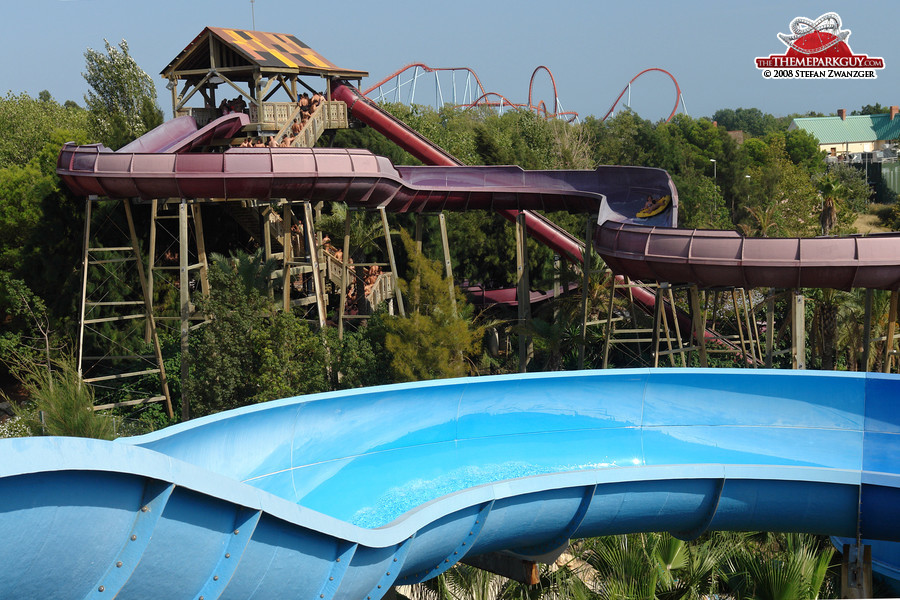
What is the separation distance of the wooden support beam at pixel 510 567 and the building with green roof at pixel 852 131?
81.2m

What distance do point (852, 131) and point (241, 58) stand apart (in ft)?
244

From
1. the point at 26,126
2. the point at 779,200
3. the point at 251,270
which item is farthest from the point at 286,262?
the point at 26,126

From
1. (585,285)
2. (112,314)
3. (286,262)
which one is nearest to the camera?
(286,262)

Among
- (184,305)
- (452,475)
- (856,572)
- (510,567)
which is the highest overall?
(184,305)

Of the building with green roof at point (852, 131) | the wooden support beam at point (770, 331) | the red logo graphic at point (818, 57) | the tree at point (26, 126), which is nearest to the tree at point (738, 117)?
the building with green roof at point (852, 131)

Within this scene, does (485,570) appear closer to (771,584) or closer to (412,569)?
(412,569)

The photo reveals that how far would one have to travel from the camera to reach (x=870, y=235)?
13219mm

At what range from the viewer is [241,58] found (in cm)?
2502

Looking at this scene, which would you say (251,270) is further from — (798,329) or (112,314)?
(798,329)

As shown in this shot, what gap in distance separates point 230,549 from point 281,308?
45.9 ft

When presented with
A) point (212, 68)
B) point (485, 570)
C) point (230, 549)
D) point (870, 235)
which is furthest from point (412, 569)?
point (212, 68)

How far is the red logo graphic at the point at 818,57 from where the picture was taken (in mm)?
42844

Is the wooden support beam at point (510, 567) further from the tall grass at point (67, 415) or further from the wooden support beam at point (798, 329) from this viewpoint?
the tall grass at point (67, 415)

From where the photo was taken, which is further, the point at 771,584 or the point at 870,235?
the point at 870,235
